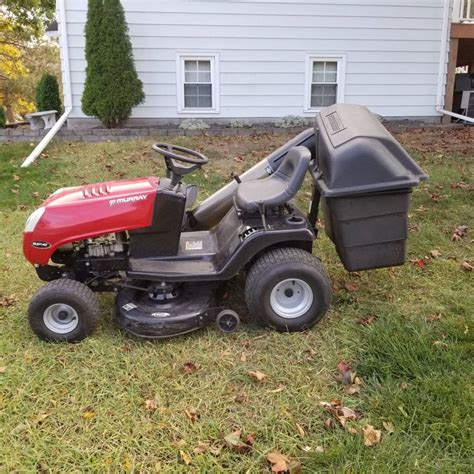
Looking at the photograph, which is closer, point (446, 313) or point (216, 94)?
point (446, 313)

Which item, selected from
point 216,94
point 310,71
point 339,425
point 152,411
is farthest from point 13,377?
point 310,71

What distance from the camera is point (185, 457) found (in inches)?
88.7

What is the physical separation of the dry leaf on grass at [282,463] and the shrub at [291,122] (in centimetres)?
798

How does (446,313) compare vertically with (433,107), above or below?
below

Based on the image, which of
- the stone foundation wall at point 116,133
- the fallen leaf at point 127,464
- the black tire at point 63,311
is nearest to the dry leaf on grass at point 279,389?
the fallen leaf at point 127,464

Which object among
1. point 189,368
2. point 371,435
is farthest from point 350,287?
point 371,435

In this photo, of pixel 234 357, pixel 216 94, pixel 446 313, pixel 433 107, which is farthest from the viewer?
pixel 433 107

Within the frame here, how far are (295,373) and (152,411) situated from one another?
2.63 ft

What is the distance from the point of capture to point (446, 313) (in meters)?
3.40

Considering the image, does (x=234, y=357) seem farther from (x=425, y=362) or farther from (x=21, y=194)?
(x=21, y=194)

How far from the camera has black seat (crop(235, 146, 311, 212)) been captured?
3.07 m

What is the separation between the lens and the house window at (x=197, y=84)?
31.4 feet

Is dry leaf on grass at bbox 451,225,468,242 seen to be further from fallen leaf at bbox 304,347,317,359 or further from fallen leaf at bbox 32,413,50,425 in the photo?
fallen leaf at bbox 32,413,50,425

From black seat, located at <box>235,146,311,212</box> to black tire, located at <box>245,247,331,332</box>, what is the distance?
32 cm
